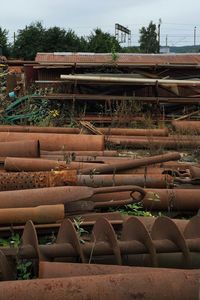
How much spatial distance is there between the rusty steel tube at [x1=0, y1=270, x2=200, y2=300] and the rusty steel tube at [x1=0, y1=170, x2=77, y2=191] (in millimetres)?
1876

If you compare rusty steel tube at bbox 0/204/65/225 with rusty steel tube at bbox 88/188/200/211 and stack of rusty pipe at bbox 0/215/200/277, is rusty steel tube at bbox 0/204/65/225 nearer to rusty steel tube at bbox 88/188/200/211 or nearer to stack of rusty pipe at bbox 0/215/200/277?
stack of rusty pipe at bbox 0/215/200/277

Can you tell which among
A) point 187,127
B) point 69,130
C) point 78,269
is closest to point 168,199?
point 78,269

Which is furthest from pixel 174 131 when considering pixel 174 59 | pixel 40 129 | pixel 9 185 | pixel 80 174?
pixel 174 59

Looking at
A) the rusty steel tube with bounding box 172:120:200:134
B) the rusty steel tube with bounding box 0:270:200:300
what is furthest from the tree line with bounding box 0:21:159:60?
the rusty steel tube with bounding box 0:270:200:300

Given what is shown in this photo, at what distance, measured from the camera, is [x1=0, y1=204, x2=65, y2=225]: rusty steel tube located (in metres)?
3.45

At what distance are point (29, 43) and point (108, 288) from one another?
37069mm

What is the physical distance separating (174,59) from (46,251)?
11.6m

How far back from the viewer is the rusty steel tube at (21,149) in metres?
5.32

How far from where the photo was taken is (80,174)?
4.56 metres

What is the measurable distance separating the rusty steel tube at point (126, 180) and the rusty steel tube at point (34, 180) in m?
0.17

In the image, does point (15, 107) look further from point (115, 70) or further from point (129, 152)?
point (129, 152)

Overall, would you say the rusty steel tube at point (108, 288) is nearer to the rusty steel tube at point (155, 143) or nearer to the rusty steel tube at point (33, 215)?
the rusty steel tube at point (33, 215)

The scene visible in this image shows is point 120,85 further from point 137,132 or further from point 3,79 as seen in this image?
point 3,79

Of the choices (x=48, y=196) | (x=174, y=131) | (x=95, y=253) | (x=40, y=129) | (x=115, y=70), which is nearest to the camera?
(x=95, y=253)
